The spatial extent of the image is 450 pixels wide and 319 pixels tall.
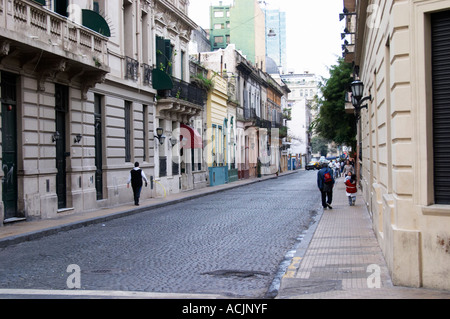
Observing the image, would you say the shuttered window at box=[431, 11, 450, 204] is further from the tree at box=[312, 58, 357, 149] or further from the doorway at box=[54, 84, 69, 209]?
the tree at box=[312, 58, 357, 149]

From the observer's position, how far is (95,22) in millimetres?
17984

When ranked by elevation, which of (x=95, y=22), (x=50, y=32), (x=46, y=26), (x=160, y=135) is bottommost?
(x=160, y=135)

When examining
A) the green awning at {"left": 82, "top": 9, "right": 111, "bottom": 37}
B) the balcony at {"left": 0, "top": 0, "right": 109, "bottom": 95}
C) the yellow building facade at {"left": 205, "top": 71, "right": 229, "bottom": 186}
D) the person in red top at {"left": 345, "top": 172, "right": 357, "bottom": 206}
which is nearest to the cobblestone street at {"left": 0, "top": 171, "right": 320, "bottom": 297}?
the person in red top at {"left": 345, "top": 172, "right": 357, "bottom": 206}

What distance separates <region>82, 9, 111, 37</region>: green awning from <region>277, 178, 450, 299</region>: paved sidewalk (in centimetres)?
1040

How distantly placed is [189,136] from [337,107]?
29.0 ft

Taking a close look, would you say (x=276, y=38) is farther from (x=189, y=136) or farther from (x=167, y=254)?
(x=167, y=254)

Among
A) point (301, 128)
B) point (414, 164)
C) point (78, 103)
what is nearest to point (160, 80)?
point (78, 103)

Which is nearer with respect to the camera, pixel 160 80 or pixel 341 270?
pixel 341 270

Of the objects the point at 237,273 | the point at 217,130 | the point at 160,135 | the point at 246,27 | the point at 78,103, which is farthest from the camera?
the point at 246,27

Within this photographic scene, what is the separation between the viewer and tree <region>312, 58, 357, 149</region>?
3077cm

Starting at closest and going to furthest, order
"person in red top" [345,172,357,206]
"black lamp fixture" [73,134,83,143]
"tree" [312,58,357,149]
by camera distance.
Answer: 1. "black lamp fixture" [73,134,83,143]
2. "person in red top" [345,172,357,206]
3. "tree" [312,58,357,149]

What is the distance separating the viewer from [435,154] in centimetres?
646

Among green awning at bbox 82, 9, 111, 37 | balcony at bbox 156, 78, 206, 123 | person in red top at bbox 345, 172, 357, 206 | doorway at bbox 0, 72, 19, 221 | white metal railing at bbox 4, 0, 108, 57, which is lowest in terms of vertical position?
person in red top at bbox 345, 172, 357, 206
